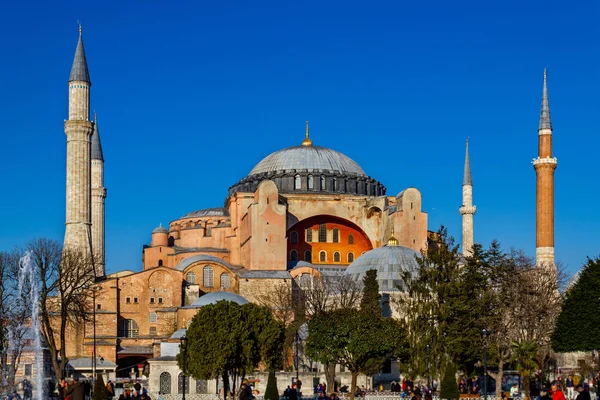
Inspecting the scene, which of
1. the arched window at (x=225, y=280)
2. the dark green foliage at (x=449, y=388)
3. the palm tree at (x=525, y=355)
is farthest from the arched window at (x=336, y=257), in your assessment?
the dark green foliage at (x=449, y=388)

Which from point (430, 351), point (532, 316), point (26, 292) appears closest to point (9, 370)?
point (26, 292)

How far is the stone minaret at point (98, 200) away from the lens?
52.1 metres

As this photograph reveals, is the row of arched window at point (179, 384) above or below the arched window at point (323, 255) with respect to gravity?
below

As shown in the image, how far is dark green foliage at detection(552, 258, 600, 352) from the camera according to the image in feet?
109

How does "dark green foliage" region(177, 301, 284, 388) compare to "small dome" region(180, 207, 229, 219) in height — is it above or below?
below

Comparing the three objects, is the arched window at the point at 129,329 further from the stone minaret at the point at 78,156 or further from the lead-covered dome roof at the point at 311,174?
the lead-covered dome roof at the point at 311,174

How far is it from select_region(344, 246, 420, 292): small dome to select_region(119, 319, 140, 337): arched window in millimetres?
9516

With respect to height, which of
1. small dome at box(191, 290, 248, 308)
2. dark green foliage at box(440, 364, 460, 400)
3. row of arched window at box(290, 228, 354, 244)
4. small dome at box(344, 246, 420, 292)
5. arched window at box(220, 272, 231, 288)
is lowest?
dark green foliage at box(440, 364, 460, 400)

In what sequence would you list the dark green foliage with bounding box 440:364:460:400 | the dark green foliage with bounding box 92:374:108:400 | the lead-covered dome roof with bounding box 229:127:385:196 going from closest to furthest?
1. the dark green foliage with bounding box 92:374:108:400
2. the dark green foliage with bounding box 440:364:460:400
3. the lead-covered dome roof with bounding box 229:127:385:196

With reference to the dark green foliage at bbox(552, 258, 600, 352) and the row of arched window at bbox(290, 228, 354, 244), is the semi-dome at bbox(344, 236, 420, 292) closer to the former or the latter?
the row of arched window at bbox(290, 228, 354, 244)

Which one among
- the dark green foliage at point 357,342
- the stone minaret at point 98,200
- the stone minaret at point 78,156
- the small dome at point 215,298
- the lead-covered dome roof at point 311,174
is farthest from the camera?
the lead-covered dome roof at point 311,174

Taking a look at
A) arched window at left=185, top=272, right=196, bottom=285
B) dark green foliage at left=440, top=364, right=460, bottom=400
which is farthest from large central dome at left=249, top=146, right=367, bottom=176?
dark green foliage at left=440, top=364, right=460, bottom=400

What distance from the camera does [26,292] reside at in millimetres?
37000

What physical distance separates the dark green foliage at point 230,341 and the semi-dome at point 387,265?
1437 cm
